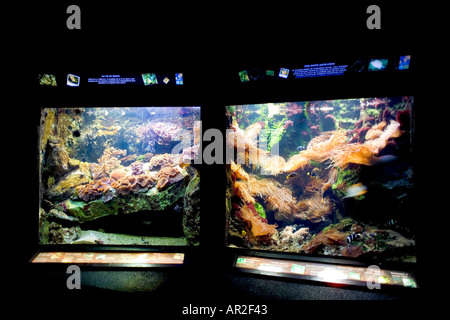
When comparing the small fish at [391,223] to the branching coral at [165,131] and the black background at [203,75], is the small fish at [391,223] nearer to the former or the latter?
the black background at [203,75]

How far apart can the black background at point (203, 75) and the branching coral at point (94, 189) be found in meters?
0.61

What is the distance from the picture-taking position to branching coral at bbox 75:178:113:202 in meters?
3.23

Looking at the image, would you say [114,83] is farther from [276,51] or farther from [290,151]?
[290,151]

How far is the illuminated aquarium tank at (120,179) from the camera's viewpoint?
3127mm

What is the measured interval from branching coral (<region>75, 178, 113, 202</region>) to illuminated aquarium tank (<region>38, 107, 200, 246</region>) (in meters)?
0.02

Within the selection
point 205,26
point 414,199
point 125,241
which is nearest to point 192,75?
point 205,26

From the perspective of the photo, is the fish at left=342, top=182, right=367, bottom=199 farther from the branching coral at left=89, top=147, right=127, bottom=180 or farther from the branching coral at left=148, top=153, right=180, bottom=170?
the branching coral at left=89, top=147, right=127, bottom=180

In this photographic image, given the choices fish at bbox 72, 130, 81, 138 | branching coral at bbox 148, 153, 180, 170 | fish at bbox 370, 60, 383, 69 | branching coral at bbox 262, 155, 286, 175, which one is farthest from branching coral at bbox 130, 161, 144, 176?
fish at bbox 370, 60, 383, 69

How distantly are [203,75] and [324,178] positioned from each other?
7.75ft

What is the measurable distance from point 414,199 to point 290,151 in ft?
5.23

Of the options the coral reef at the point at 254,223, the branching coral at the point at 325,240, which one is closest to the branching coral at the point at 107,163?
the coral reef at the point at 254,223

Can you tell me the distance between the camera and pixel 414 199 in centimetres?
240

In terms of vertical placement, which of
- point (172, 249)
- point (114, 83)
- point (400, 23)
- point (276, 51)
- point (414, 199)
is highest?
point (400, 23)
